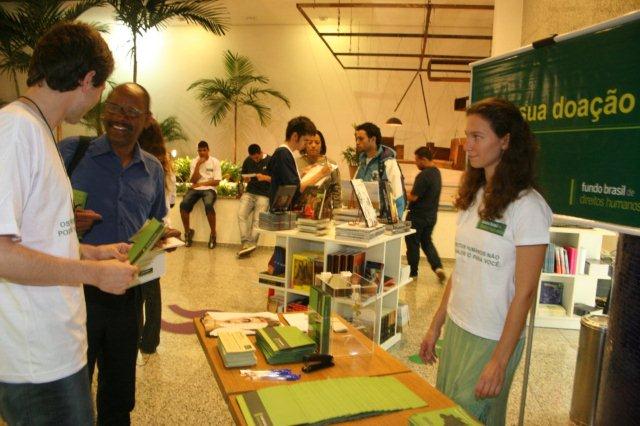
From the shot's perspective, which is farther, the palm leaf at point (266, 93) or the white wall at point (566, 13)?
the palm leaf at point (266, 93)

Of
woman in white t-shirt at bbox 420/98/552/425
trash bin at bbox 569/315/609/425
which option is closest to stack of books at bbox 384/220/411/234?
trash bin at bbox 569/315/609/425

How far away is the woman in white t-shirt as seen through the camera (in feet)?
5.08

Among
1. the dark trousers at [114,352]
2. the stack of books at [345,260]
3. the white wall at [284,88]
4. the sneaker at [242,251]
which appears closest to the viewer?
the dark trousers at [114,352]

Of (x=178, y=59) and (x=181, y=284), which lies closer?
(x=181, y=284)

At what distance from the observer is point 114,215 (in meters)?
1.97

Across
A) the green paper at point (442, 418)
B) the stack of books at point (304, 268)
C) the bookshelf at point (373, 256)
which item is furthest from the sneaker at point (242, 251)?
the green paper at point (442, 418)

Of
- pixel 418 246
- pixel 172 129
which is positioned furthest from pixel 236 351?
pixel 172 129

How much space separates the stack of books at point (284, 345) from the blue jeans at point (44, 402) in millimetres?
564

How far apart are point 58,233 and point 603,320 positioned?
296cm

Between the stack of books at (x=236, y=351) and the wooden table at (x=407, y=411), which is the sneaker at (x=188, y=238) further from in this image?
the wooden table at (x=407, y=411)

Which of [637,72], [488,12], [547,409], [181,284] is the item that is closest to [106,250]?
[637,72]

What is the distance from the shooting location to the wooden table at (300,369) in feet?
4.66

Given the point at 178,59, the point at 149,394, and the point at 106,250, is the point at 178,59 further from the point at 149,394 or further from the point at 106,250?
the point at 106,250

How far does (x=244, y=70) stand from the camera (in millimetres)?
10500
